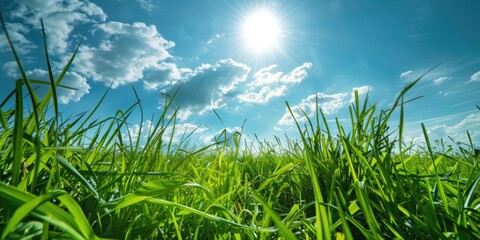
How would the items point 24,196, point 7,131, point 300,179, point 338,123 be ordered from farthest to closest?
1. point 300,179
2. point 338,123
3. point 7,131
4. point 24,196

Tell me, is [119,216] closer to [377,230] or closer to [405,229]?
[377,230]

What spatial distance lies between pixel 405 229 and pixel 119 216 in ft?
3.26

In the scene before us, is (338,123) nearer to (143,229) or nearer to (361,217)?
(361,217)

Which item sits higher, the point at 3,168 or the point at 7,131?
the point at 7,131

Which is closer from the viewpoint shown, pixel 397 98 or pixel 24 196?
pixel 24 196

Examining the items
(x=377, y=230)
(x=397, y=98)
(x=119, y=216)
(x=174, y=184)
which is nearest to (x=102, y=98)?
(x=119, y=216)

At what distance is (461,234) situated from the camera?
75 cm

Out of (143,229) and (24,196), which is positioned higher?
(24,196)

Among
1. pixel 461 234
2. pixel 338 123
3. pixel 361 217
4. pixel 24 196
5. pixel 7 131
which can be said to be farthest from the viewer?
pixel 338 123

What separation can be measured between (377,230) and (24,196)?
2.67 ft

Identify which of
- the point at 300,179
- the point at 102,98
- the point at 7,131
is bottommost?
the point at 300,179

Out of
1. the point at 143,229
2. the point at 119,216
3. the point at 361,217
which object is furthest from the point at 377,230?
the point at 119,216

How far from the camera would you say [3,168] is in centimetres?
100

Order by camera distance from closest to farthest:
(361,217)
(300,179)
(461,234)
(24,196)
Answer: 1. (24,196)
2. (461,234)
3. (361,217)
4. (300,179)
